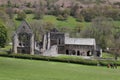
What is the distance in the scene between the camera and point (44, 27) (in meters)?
176

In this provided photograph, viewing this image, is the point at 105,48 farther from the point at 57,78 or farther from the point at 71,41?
the point at 57,78

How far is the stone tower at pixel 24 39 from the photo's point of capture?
10672cm

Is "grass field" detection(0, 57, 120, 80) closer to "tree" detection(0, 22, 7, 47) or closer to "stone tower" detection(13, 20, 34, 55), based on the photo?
"stone tower" detection(13, 20, 34, 55)

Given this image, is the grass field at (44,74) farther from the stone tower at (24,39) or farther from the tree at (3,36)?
the tree at (3,36)

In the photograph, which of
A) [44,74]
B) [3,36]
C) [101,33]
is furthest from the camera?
[101,33]

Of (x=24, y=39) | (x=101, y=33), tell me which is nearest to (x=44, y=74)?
(x=24, y=39)

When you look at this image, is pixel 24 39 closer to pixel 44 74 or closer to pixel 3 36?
pixel 3 36

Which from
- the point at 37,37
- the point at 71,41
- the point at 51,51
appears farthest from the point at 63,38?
the point at 37,37

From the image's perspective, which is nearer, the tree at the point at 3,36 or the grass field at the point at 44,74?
the grass field at the point at 44,74

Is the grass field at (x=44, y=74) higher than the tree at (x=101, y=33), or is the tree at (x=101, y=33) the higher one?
the tree at (x=101, y=33)

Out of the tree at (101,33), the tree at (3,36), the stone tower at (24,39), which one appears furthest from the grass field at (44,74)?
the tree at (101,33)

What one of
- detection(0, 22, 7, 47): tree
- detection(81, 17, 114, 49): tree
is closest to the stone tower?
detection(0, 22, 7, 47): tree

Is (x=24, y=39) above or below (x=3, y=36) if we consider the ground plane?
below

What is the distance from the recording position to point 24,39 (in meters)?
108
